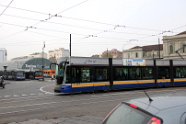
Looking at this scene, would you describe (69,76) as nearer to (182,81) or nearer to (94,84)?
(94,84)

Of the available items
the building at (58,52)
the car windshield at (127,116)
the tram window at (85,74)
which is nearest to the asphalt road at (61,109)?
the car windshield at (127,116)

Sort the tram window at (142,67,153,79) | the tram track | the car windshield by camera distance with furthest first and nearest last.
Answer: the tram window at (142,67,153,79)
the tram track
the car windshield

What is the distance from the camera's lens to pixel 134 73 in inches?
1095

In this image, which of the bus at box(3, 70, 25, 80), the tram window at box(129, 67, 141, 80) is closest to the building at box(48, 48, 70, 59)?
the bus at box(3, 70, 25, 80)

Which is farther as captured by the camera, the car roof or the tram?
the tram

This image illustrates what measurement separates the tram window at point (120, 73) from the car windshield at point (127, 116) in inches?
886

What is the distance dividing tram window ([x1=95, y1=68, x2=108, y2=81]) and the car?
21.3m

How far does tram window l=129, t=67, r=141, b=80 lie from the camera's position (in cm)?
2751

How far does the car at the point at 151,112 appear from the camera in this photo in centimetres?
277

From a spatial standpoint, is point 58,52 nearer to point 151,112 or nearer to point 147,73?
point 147,73

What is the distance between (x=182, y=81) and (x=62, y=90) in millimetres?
A: 14092

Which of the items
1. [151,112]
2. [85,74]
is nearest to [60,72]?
[85,74]

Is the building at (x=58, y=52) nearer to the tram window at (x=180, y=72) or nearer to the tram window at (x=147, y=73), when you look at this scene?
the tram window at (x=180, y=72)

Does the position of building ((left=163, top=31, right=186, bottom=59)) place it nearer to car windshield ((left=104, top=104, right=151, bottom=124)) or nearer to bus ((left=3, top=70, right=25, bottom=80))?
bus ((left=3, top=70, right=25, bottom=80))
